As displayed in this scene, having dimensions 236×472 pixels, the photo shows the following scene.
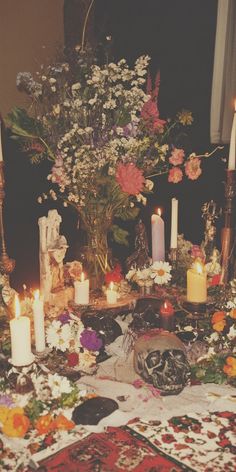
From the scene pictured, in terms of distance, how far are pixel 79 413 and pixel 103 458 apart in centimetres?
15

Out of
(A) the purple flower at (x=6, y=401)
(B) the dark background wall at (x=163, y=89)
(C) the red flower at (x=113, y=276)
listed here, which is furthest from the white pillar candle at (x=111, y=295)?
(B) the dark background wall at (x=163, y=89)

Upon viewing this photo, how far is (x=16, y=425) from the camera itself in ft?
3.94

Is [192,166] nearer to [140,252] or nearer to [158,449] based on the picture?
[140,252]

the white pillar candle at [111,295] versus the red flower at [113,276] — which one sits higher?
the red flower at [113,276]

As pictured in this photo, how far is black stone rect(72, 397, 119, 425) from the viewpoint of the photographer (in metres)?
1.30

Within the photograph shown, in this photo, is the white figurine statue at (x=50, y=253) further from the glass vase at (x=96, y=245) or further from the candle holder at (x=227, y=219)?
the candle holder at (x=227, y=219)

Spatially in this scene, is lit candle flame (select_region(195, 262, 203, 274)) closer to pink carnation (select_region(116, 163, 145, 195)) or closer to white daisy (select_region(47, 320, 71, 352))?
pink carnation (select_region(116, 163, 145, 195))

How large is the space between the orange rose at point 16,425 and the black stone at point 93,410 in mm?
148

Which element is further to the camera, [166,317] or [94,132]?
[94,132]

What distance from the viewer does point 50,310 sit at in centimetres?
186

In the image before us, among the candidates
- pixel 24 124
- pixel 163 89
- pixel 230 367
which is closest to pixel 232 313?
pixel 230 367

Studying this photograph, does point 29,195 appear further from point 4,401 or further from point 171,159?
point 4,401

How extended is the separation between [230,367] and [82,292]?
1.99 feet

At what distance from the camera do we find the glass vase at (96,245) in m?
2.01
